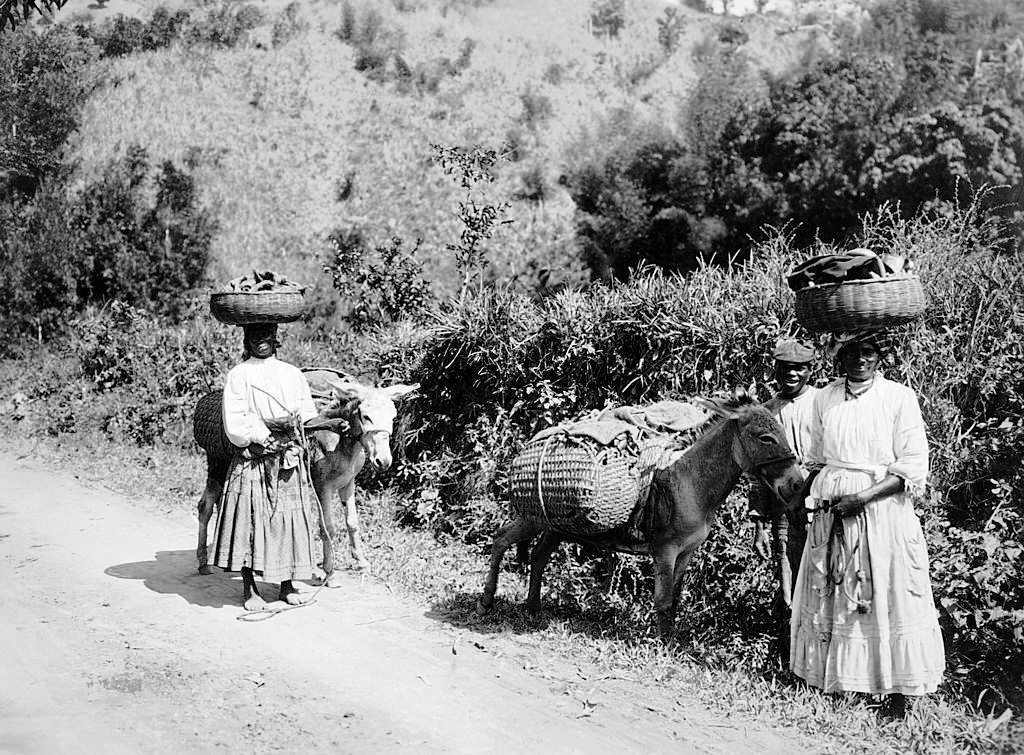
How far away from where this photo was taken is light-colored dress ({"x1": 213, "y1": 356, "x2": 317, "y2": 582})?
21.3 ft

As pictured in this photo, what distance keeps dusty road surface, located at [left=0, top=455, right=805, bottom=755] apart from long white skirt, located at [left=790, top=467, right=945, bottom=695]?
1.70 ft

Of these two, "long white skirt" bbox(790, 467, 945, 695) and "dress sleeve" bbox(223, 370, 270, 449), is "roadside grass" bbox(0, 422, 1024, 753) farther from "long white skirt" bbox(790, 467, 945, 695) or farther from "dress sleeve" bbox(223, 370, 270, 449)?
"dress sleeve" bbox(223, 370, 270, 449)

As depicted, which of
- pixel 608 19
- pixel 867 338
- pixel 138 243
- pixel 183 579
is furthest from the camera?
pixel 608 19

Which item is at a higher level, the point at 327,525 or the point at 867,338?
the point at 867,338

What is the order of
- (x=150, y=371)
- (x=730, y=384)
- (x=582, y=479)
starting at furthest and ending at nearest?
(x=150, y=371) < (x=730, y=384) < (x=582, y=479)

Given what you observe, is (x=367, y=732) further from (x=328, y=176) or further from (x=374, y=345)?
(x=328, y=176)

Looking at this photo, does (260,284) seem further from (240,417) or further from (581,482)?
(581,482)

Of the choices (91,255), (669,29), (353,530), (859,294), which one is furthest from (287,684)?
(669,29)

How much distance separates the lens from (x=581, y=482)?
5777 millimetres

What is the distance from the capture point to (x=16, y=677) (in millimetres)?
5418

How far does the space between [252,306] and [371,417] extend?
136 cm

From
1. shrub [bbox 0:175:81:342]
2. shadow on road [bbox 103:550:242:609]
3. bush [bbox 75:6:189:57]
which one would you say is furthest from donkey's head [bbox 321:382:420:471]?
bush [bbox 75:6:189:57]

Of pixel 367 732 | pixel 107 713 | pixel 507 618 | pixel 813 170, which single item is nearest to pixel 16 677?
pixel 107 713

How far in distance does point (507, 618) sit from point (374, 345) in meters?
5.80
